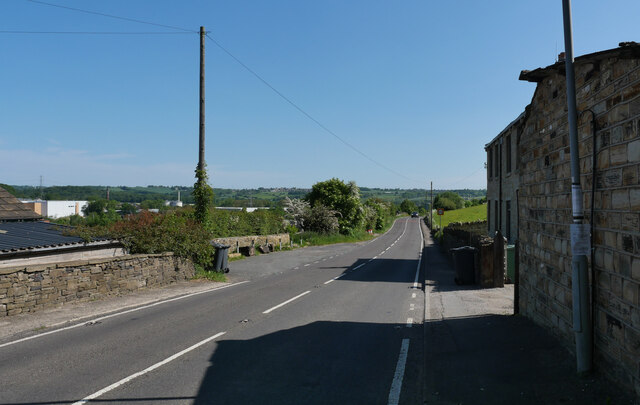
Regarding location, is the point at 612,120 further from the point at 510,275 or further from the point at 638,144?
the point at 510,275

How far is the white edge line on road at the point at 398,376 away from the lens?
19.1 feet

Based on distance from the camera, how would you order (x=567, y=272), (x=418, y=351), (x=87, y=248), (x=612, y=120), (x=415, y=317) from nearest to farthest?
(x=612, y=120), (x=567, y=272), (x=418, y=351), (x=415, y=317), (x=87, y=248)

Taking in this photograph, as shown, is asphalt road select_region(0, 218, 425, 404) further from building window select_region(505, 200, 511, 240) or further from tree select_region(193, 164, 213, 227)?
building window select_region(505, 200, 511, 240)

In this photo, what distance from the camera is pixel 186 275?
1769cm

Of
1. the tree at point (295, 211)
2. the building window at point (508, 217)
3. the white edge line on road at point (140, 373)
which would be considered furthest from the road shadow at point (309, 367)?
the tree at point (295, 211)

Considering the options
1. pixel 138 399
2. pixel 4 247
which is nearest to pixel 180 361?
pixel 138 399

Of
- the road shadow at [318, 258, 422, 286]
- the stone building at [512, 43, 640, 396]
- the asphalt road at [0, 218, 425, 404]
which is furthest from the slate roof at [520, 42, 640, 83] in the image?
the road shadow at [318, 258, 422, 286]

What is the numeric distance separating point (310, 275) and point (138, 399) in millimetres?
14822

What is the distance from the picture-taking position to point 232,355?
7641 millimetres

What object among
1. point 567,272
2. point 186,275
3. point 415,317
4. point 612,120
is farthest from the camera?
point 186,275

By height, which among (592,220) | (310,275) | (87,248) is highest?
(592,220)

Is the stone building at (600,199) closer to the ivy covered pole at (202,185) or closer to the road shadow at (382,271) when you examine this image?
the road shadow at (382,271)

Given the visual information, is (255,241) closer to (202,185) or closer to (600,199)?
(202,185)

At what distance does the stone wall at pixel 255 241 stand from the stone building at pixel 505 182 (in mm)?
14844
